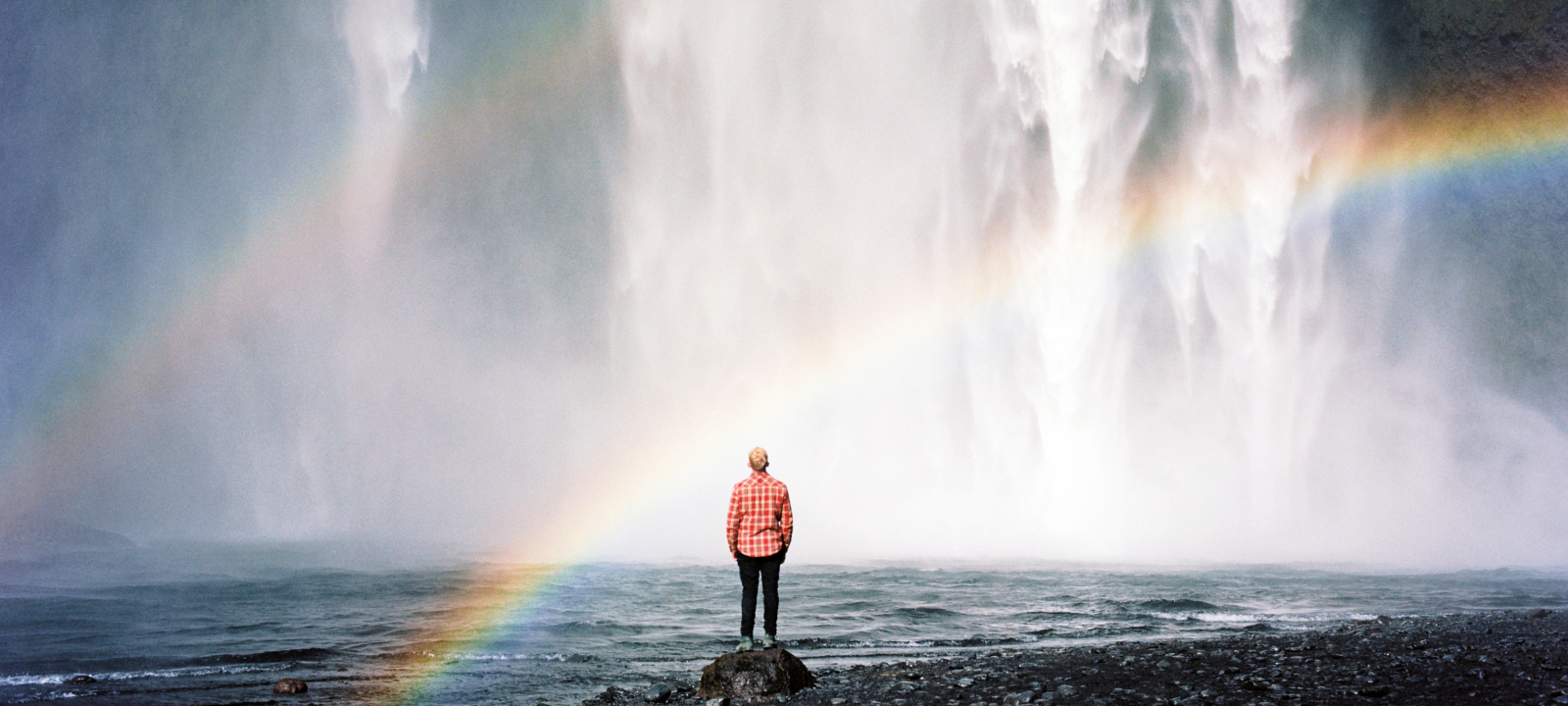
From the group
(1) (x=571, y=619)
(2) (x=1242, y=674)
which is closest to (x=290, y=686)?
(1) (x=571, y=619)

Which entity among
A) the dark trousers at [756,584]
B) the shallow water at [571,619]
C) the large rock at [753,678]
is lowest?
the shallow water at [571,619]

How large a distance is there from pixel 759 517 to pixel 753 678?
1418mm

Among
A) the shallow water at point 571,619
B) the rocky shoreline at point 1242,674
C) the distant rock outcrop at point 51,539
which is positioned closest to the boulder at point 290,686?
the shallow water at point 571,619

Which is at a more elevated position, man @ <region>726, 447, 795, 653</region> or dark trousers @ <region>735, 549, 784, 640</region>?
man @ <region>726, 447, 795, 653</region>

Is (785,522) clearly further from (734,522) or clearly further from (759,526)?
(734,522)

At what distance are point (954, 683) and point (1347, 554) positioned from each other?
30.3m

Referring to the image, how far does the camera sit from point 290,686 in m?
9.88

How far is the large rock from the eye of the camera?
344 inches

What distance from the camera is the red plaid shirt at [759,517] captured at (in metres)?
9.38

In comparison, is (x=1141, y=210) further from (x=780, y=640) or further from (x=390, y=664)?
(x=390, y=664)

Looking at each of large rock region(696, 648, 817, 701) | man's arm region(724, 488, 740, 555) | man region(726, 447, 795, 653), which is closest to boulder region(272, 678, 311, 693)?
large rock region(696, 648, 817, 701)

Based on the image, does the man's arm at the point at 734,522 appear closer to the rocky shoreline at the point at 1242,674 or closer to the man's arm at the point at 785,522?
the man's arm at the point at 785,522

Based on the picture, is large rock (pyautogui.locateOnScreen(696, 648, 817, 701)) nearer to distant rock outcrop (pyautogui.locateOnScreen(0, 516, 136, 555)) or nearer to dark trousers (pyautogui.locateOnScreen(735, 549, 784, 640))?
dark trousers (pyautogui.locateOnScreen(735, 549, 784, 640))

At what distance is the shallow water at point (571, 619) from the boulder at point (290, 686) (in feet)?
0.57
